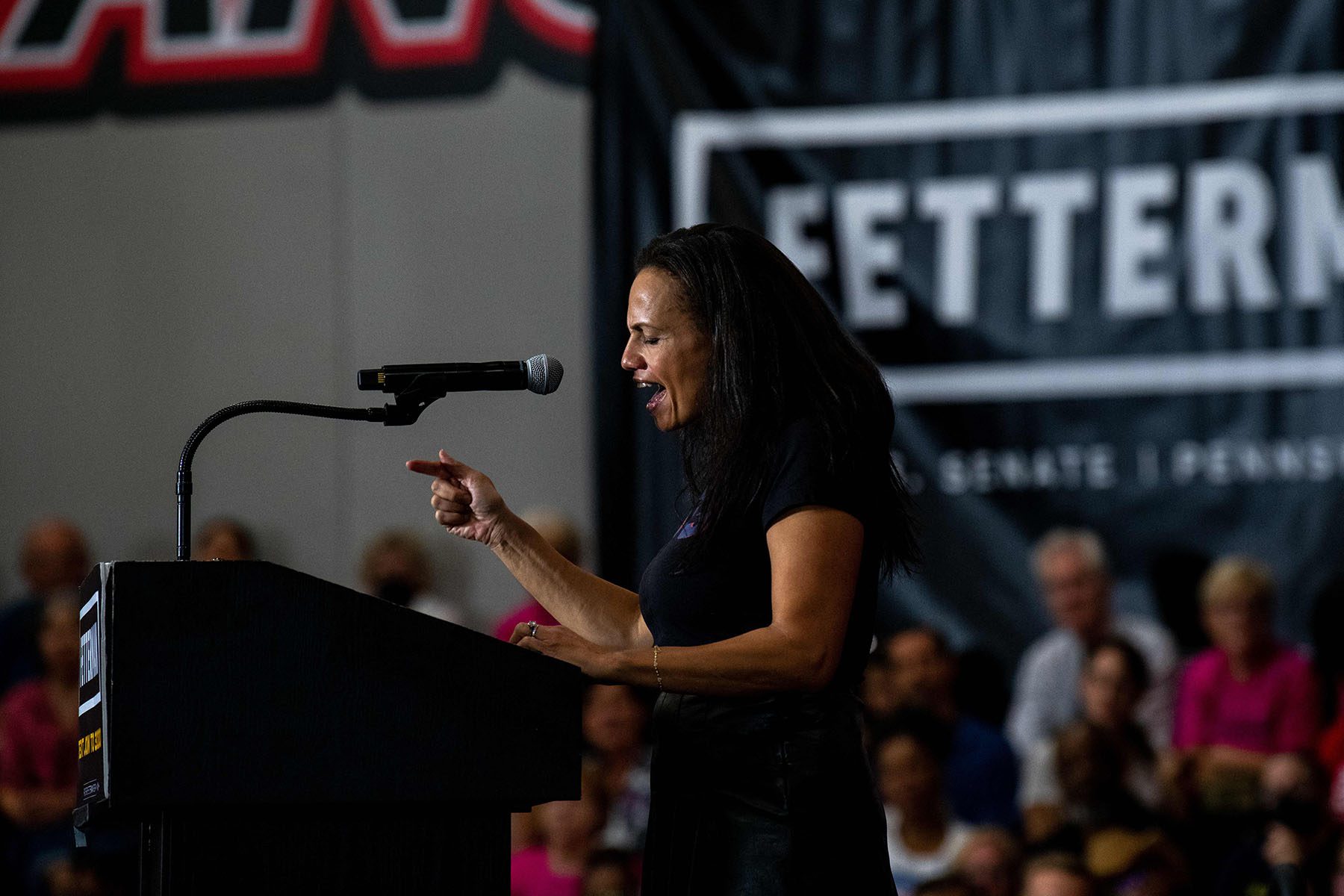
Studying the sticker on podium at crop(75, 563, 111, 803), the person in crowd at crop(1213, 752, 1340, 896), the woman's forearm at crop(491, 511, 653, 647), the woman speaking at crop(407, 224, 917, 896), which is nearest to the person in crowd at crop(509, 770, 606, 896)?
the person in crowd at crop(1213, 752, 1340, 896)

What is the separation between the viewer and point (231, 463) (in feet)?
21.4

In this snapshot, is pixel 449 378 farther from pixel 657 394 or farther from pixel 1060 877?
pixel 1060 877

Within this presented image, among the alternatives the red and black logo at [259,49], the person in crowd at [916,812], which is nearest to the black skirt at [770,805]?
the person in crowd at [916,812]

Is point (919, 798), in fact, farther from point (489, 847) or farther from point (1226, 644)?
point (489, 847)

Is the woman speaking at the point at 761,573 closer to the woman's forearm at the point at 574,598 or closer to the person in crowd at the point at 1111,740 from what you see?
the woman's forearm at the point at 574,598

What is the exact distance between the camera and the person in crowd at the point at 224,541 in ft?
18.2

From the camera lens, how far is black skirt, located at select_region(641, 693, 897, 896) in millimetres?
Answer: 1914

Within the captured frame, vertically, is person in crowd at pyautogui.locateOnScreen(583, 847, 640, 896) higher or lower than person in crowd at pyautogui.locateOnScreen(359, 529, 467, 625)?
lower

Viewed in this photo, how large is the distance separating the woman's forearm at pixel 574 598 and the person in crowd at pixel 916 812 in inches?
91.2

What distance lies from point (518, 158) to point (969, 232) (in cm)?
165

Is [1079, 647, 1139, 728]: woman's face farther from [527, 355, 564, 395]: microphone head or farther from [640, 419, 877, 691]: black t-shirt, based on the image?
[527, 355, 564, 395]: microphone head

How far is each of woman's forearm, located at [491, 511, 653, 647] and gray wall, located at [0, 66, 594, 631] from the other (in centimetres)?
403

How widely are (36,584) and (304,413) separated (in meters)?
4.69

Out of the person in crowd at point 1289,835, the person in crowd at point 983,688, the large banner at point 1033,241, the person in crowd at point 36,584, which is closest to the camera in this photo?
the person in crowd at point 1289,835
